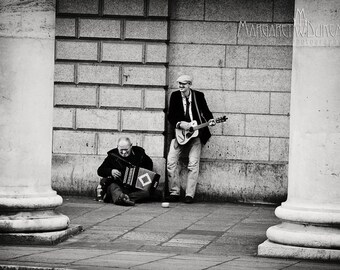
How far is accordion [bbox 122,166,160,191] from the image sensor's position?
14.5 meters

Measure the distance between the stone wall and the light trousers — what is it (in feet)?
0.82

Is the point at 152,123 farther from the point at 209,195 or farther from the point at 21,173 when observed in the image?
the point at 21,173

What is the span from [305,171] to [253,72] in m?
5.22

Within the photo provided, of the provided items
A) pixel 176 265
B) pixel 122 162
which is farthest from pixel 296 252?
pixel 122 162

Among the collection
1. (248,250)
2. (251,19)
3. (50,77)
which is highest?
(251,19)

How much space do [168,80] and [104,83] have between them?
999 mm

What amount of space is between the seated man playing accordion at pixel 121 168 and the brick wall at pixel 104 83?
588 mm

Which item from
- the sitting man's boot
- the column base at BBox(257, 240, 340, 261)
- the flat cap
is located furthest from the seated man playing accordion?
the column base at BBox(257, 240, 340, 261)

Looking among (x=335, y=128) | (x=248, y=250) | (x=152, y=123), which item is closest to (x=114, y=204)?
(x=152, y=123)

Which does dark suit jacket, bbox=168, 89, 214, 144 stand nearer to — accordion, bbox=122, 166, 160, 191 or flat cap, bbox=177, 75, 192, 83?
flat cap, bbox=177, 75, 192, 83

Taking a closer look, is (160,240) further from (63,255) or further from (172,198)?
(172,198)

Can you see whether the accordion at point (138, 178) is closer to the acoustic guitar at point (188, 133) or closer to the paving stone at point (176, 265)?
the acoustic guitar at point (188, 133)

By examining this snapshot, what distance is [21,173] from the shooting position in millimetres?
10852

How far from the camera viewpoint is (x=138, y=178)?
14500 millimetres
